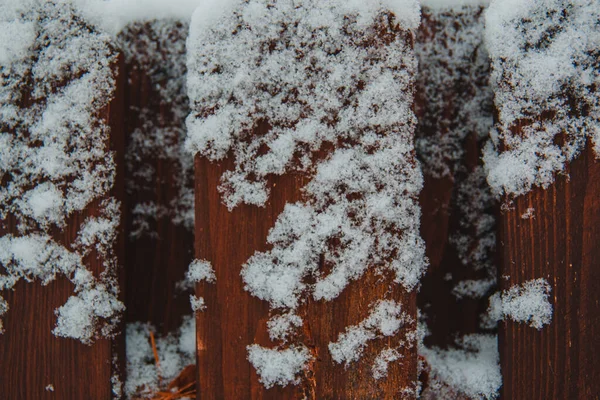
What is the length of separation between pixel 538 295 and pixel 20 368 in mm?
1069

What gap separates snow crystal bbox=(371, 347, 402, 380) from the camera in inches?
34.0

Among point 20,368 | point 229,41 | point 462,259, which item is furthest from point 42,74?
point 462,259

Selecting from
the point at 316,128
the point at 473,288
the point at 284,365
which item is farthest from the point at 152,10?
the point at 473,288

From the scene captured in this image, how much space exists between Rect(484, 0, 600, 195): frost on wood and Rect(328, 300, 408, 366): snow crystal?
329 millimetres

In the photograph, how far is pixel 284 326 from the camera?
34.4 inches

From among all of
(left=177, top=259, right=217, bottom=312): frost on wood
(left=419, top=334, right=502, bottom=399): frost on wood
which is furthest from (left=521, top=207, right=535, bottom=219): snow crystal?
(left=177, top=259, right=217, bottom=312): frost on wood

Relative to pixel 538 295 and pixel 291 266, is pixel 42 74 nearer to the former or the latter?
pixel 291 266

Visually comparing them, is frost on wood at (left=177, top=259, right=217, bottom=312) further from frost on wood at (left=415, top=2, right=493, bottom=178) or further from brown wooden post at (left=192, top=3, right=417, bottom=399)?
frost on wood at (left=415, top=2, right=493, bottom=178)

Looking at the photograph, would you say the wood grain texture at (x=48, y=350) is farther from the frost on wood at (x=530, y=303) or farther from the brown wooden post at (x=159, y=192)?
the frost on wood at (x=530, y=303)

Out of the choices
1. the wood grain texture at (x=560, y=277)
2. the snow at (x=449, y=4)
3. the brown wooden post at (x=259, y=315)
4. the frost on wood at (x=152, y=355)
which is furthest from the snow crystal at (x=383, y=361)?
the snow at (x=449, y=4)

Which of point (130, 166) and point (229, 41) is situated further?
point (130, 166)

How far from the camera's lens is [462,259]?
3.59 ft

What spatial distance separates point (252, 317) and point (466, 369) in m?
0.52

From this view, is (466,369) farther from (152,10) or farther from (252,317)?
(152,10)
